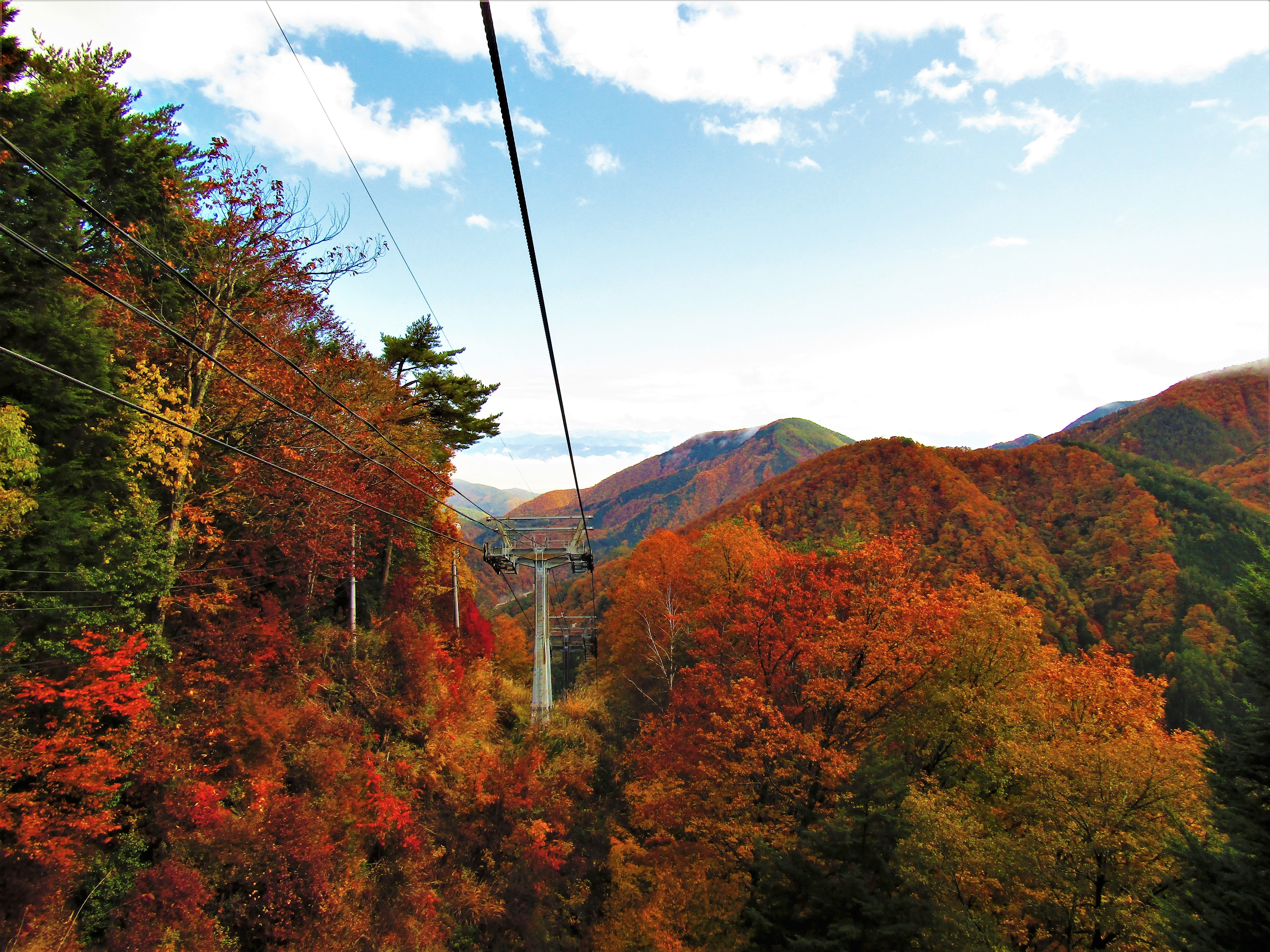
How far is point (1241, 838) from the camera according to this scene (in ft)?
31.5

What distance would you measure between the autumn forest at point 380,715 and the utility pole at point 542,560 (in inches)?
71.6

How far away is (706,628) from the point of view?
24.8 meters

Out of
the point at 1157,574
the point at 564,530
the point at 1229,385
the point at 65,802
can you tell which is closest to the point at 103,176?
the point at 65,802

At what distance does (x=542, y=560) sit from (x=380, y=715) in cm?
880

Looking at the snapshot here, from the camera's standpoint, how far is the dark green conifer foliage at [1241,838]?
8883mm

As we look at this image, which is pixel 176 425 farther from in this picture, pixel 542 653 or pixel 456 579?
pixel 456 579

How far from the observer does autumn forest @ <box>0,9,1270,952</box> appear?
10.5 meters

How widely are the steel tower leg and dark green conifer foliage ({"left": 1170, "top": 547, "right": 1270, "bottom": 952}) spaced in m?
19.3

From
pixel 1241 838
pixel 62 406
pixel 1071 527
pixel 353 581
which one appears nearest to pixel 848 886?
pixel 1241 838

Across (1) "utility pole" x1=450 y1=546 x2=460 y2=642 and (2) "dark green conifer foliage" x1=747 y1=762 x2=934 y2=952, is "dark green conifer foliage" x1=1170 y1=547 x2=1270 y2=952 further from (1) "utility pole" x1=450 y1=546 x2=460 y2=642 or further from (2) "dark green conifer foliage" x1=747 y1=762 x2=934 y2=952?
(1) "utility pole" x1=450 y1=546 x2=460 y2=642

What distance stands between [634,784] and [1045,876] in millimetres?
13487

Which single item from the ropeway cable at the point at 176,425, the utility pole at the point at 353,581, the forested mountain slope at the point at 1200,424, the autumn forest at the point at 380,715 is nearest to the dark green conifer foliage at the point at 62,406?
the autumn forest at the point at 380,715

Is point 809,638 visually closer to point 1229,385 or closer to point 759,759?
point 759,759

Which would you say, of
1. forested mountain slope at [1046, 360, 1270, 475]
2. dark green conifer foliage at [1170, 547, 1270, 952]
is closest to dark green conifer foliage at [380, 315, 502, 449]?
dark green conifer foliage at [1170, 547, 1270, 952]
